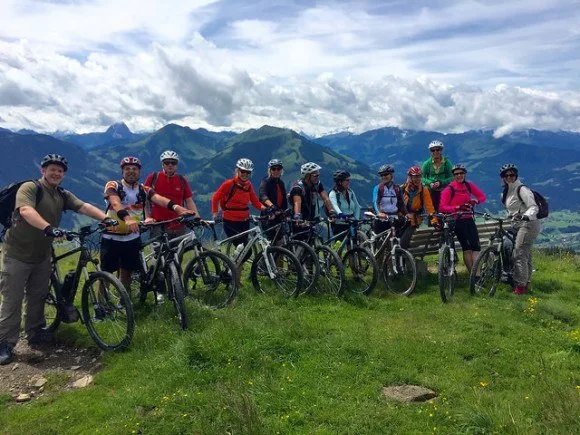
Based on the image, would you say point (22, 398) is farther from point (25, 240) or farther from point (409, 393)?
point (409, 393)

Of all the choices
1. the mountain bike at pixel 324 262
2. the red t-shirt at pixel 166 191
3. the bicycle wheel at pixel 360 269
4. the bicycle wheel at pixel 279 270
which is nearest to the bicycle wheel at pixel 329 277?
the mountain bike at pixel 324 262

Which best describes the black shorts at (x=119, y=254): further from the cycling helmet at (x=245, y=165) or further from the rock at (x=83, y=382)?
the cycling helmet at (x=245, y=165)

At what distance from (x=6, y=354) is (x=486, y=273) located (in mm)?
11494

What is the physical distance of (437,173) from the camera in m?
13.4

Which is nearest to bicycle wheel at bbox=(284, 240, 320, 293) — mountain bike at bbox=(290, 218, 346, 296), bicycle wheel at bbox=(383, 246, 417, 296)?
mountain bike at bbox=(290, 218, 346, 296)

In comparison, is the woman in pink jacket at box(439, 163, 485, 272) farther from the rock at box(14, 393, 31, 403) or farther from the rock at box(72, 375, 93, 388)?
the rock at box(14, 393, 31, 403)

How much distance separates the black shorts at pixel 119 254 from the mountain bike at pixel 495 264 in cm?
867

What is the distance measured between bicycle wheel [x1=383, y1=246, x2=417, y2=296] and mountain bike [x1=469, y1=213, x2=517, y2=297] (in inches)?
64.7

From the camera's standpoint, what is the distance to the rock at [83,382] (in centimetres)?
714

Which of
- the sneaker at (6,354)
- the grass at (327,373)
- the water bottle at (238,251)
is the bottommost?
the grass at (327,373)

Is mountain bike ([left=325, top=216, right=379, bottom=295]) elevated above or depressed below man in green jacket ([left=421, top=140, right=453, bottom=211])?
below

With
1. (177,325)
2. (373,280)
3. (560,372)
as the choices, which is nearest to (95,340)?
(177,325)

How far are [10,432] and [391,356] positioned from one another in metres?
5.82

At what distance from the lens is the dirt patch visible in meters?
7.17
